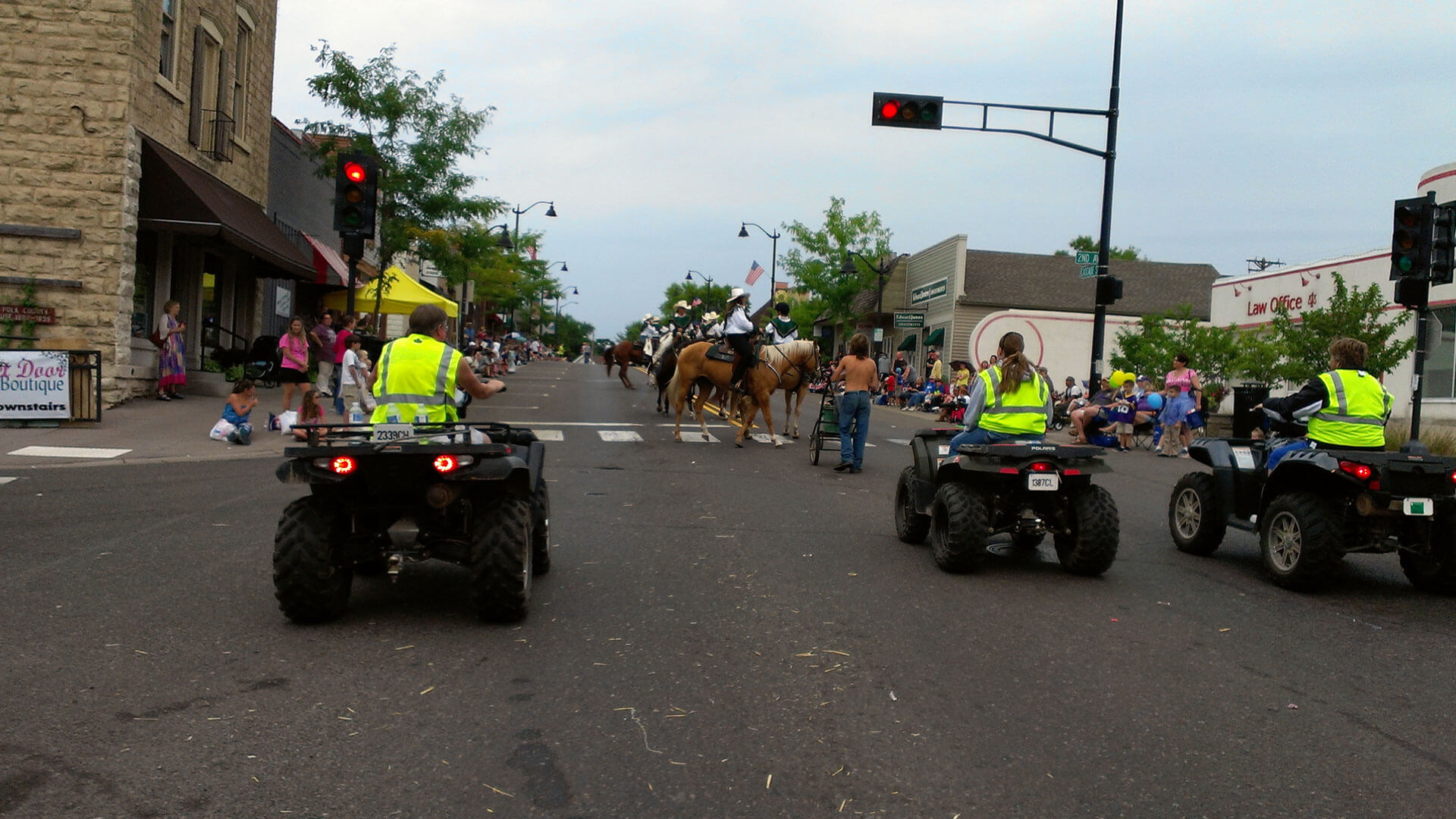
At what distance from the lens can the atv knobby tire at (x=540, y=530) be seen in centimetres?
737

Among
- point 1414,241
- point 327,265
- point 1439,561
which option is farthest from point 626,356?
point 1439,561

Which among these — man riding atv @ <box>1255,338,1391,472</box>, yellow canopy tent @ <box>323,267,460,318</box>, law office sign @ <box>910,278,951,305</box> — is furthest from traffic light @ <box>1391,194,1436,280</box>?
law office sign @ <box>910,278,951,305</box>

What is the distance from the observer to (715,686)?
5578mm

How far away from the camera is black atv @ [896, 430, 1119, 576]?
833cm

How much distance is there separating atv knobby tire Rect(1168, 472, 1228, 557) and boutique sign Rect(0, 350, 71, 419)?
1349 cm

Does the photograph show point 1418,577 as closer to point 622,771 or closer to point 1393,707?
point 1393,707

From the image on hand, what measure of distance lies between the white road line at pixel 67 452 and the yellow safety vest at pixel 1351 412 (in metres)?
12.4

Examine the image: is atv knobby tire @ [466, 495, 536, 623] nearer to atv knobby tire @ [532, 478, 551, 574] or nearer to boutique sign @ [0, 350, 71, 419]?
atv knobby tire @ [532, 478, 551, 574]

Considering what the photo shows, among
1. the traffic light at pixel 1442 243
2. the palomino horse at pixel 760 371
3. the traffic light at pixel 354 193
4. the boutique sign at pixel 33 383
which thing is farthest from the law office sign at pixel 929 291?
the boutique sign at pixel 33 383

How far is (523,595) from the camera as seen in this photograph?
6.53 meters

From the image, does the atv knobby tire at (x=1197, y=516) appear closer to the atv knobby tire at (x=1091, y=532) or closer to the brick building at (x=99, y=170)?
the atv knobby tire at (x=1091, y=532)

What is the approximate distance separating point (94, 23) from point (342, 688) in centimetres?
1634

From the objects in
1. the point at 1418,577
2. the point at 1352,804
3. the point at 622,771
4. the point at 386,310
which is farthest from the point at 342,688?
the point at 386,310

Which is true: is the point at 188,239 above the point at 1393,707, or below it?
above
